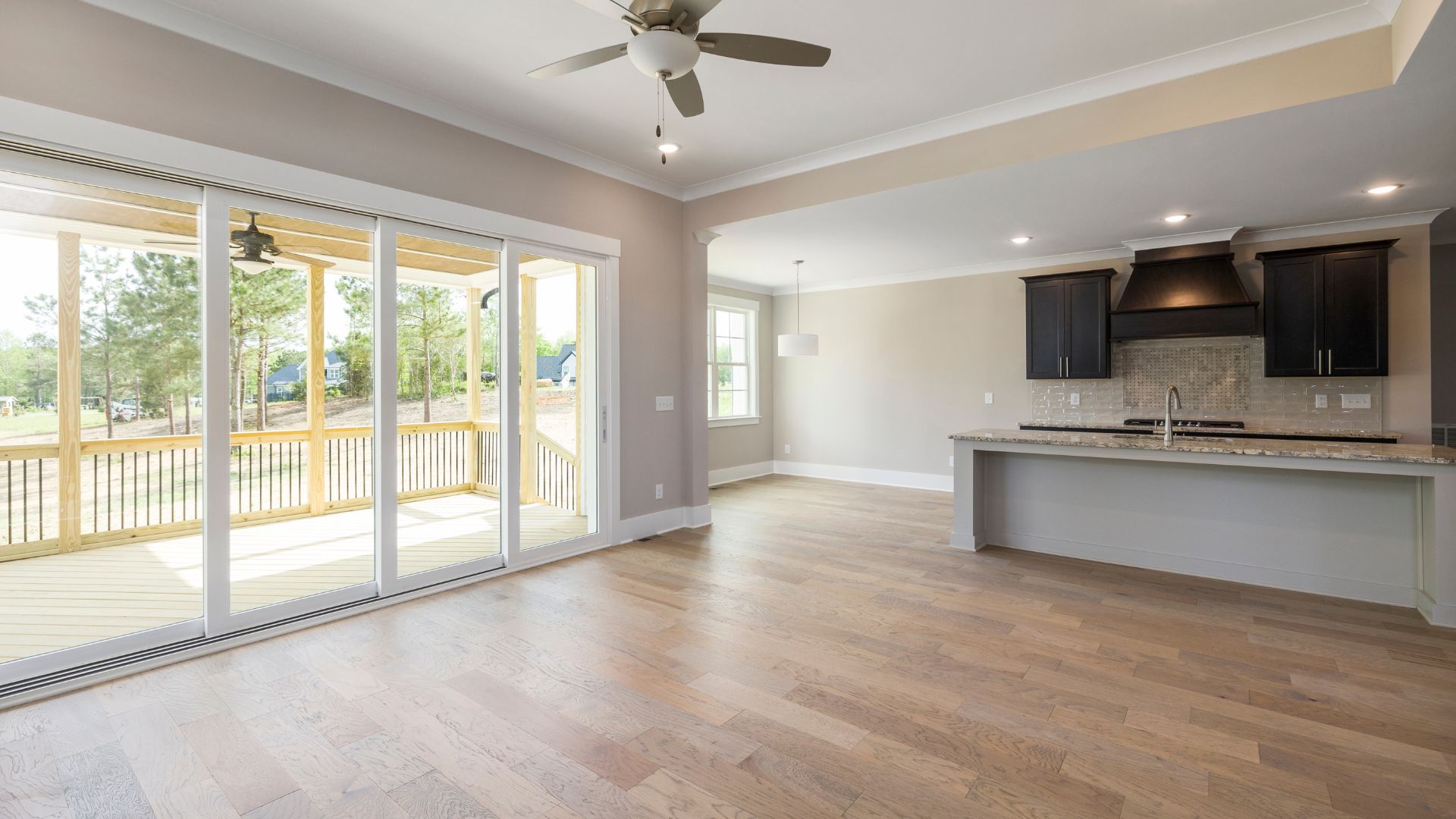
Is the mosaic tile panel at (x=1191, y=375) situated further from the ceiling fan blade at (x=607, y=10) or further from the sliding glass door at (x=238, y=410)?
the ceiling fan blade at (x=607, y=10)

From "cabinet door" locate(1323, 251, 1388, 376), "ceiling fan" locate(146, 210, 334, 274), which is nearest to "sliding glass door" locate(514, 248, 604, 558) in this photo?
"ceiling fan" locate(146, 210, 334, 274)

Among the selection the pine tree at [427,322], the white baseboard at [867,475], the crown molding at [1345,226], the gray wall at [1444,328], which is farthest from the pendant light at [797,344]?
the gray wall at [1444,328]

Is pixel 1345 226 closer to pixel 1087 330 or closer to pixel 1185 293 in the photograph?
pixel 1185 293

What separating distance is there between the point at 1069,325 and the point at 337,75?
20.8ft

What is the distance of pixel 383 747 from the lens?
7.04 feet

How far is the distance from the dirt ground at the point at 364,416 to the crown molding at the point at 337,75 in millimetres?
1658

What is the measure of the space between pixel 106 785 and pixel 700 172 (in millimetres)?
4578

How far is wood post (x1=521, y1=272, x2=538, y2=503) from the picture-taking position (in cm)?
427

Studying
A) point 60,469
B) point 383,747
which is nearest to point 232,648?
point 60,469

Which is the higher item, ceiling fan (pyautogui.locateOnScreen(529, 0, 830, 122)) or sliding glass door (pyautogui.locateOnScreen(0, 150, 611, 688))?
ceiling fan (pyautogui.locateOnScreen(529, 0, 830, 122))

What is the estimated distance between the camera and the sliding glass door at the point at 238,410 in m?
2.65

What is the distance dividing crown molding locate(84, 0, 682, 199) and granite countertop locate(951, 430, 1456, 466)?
3.61m

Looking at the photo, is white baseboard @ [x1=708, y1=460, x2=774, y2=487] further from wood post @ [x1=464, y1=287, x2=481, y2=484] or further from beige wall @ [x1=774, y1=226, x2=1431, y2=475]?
wood post @ [x1=464, y1=287, x2=481, y2=484]

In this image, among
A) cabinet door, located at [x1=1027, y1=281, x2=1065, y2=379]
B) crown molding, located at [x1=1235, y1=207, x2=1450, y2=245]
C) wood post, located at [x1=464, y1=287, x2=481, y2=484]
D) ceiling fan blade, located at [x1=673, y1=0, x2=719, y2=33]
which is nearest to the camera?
ceiling fan blade, located at [x1=673, y1=0, x2=719, y2=33]
